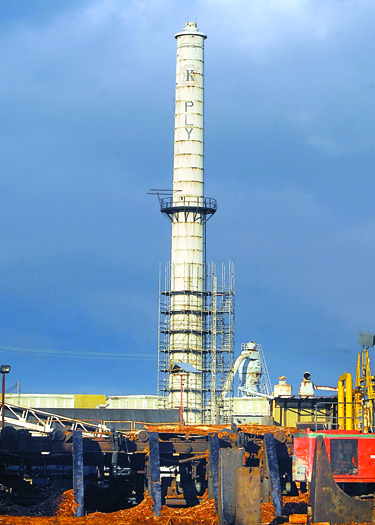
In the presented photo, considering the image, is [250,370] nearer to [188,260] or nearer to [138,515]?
[188,260]

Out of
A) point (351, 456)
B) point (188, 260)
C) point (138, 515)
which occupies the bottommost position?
point (138, 515)

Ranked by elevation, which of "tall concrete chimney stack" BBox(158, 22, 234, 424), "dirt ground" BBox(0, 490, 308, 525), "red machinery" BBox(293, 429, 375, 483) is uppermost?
"tall concrete chimney stack" BBox(158, 22, 234, 424)

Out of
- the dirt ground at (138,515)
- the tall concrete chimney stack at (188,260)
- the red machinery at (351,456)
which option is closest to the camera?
the dirt ground at (138,515)

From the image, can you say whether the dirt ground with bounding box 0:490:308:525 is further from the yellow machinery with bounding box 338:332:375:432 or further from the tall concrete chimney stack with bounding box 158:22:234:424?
the tall concrete chimney stack with bounding box 158:22:234:424

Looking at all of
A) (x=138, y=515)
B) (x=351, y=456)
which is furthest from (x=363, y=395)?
(x=138, y=515)

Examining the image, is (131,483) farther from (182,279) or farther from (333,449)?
(182,279)

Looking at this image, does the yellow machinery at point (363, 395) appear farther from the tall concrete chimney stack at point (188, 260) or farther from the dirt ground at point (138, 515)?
the tall concrete chimney stack at point (188, 260)

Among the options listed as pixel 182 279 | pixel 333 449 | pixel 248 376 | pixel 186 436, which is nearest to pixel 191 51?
pixel 182 279

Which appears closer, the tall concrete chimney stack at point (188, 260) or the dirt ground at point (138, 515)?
the dirt ground at point (138, 515)

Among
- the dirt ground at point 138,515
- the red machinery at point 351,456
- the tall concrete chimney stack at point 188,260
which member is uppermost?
the tall concrete chimney stack at point 188,260

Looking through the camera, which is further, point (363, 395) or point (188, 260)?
point (188, 260)

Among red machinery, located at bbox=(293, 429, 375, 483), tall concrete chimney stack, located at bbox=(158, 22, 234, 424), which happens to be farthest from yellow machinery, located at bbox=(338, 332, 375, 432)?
tall concrete chimney stack, located at bbox=(158, 22, 234, 424)

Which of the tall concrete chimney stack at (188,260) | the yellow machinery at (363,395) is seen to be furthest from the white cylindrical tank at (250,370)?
the yellow machinery at (363,395)

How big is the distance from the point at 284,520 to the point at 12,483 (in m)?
11.1
